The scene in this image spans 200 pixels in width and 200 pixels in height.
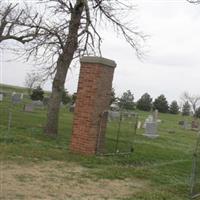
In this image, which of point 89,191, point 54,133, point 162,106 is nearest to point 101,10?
point 54,133

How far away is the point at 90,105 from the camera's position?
43.0 feet

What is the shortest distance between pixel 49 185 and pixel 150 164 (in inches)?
231

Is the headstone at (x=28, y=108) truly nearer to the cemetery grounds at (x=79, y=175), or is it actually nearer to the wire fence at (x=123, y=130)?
the wire fence at (x=123, y=130)

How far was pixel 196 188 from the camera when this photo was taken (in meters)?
10.8

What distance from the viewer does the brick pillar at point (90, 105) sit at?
43.0 feet

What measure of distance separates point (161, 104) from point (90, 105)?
69901mm

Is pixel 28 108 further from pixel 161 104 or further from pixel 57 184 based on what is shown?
pixel 161 104

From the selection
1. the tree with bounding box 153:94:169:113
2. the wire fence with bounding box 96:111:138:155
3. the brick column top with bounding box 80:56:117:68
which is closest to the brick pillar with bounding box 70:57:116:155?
the brick column top with bounding box 80:56:117:68

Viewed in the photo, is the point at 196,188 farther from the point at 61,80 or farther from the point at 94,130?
the point at 61,80

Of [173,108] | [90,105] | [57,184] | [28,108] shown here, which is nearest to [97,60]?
[90,105]

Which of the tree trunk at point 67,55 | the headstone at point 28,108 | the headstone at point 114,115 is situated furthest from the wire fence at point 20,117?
the headstone at point 114,115

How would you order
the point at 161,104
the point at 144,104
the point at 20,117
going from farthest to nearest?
the point at 161,104, the point at 144,104, the point at 20,117

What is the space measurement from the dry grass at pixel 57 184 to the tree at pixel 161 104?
235ft

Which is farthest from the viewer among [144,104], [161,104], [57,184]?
[161,104]
